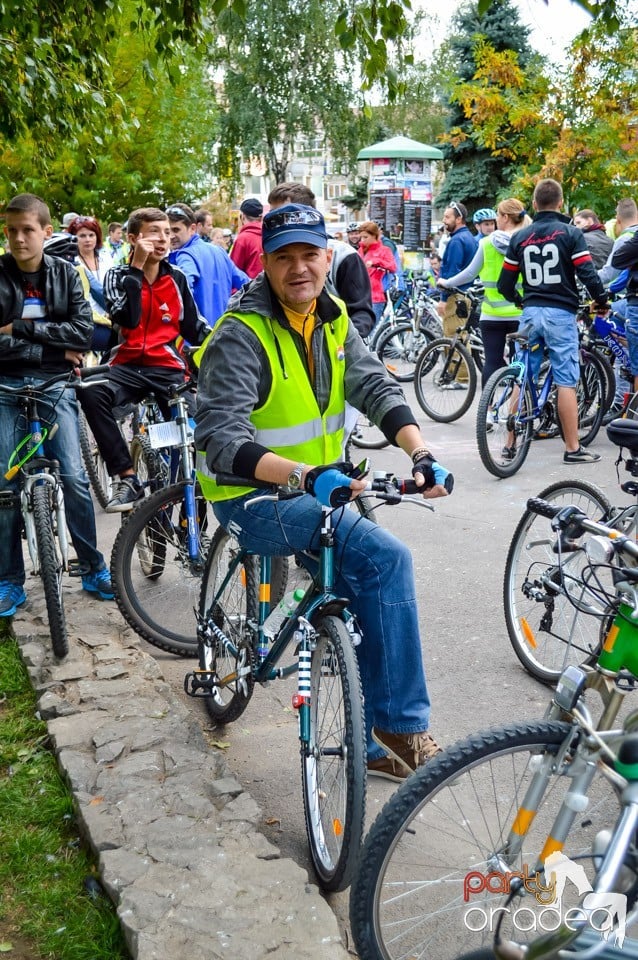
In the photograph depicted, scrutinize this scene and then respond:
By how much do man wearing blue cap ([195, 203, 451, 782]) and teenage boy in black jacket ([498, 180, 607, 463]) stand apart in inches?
191

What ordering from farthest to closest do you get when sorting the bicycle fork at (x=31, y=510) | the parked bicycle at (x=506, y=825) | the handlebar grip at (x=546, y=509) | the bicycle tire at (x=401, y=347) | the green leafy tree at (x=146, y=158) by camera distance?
the green leafy tree at (x=146, y=158), the bicycle tire at (x=401, y=347), the bicycle fork at (x=31, y=510), the handlebar grip at (x=546, y=509), the parked bicycle at (x=506, y=825)

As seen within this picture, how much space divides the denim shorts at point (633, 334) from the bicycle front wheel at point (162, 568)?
5.23 meters

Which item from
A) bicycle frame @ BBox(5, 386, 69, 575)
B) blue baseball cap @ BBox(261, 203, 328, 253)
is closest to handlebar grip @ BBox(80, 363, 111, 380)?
bicycle frame @ BBox(5, 386, 69, 575)

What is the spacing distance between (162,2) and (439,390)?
7.07m

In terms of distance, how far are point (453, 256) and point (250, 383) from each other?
9.59 meters

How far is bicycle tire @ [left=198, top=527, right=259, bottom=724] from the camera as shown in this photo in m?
3.92

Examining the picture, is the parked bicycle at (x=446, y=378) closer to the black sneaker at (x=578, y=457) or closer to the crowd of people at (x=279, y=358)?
the crowd of people at (x=279, y=358)

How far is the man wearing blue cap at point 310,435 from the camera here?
330 centimetres

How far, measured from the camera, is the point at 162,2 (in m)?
4.27

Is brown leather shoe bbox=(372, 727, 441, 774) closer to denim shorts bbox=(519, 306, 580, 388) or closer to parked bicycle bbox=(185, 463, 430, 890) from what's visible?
parked bicycle bbox=(185, 463, 430, 890)

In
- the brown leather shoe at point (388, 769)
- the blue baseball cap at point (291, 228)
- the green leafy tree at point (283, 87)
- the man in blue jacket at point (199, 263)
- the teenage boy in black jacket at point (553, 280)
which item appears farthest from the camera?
the green leafy tree at point (283, 87)

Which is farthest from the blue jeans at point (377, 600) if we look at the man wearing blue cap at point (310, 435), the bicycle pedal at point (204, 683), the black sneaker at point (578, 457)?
the black sneaker at point (578, 457)

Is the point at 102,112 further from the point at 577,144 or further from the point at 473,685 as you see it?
the point at 577,144

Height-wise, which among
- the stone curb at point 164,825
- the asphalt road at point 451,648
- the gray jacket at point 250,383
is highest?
the gray jacket at point 250,383
